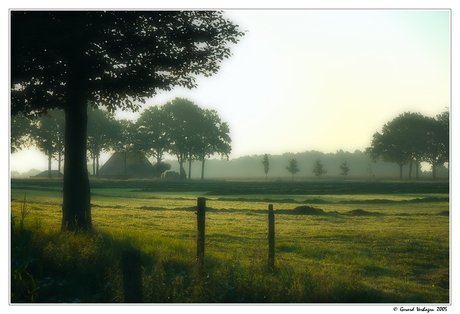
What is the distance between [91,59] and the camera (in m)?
10.5

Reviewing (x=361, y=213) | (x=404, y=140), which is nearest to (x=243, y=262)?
(x=361, y=213)

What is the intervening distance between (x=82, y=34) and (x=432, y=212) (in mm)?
21446

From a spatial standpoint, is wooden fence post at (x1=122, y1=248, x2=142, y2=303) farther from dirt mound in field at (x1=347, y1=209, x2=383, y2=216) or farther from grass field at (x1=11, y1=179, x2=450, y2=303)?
dirt mound in field at (x1=347, y1=209, x2=383, y2=216)

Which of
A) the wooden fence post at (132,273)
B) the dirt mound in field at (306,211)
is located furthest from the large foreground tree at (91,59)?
the dirt mound in field at (306,211)

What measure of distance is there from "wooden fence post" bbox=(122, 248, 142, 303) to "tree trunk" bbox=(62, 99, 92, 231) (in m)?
7.42

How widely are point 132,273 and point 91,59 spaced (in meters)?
7.97

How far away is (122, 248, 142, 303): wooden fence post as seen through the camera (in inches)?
171

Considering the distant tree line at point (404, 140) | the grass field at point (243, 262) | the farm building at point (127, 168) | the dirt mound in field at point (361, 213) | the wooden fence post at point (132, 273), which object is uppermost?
the distant tree line at point (404, 140)

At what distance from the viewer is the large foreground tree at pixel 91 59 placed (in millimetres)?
9648

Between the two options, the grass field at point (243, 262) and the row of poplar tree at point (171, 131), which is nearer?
the grass field at point (243, 262)

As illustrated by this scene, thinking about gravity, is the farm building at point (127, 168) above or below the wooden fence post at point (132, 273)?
above

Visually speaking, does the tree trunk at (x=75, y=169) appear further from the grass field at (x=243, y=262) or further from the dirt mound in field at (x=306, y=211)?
the dirt mound in field at (x=306, y=211)

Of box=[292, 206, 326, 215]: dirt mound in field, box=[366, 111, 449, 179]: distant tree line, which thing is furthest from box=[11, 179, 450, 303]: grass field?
box=[366, 111, 449, 179]: distant tree line
